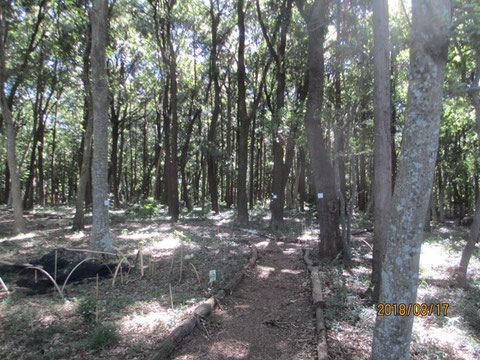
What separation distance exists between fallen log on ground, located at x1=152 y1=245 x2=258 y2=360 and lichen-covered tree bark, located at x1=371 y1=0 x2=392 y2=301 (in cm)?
270

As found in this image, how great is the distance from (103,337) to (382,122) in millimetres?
5576

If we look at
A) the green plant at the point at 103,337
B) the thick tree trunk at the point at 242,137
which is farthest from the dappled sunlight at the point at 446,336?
the thick tree trunk at the point at 242,137

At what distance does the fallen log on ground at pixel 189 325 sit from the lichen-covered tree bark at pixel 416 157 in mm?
2497

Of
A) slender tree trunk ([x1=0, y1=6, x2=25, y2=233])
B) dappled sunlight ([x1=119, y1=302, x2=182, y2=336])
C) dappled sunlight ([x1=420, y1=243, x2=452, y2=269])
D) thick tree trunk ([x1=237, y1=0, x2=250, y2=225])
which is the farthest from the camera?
thick tree trunk ([x1=237, y1=0, x2=250, y2=225])

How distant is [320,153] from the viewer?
8.64 m

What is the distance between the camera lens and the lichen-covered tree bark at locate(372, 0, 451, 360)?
2.76 m

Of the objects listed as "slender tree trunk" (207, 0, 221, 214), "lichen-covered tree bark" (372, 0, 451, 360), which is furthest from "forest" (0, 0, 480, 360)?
"slender tree trunk" (207, 0, 221, 214)

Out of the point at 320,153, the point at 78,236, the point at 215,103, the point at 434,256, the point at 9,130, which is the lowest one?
the point at 434,256

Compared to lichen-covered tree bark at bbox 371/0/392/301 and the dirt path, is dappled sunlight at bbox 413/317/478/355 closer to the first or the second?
lichen-covered tree bark at bbox 371/0/392/301

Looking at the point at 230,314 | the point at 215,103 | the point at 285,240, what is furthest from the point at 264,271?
the point at 215,103

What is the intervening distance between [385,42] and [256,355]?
217 inches

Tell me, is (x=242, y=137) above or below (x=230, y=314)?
above

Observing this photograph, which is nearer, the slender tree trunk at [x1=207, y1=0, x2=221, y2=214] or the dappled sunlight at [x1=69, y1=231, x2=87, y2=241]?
the dappled sunlight at [x1=69, y1=231, x2=87, y2=241]

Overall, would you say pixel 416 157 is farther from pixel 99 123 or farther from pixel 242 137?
pixel 242 137
